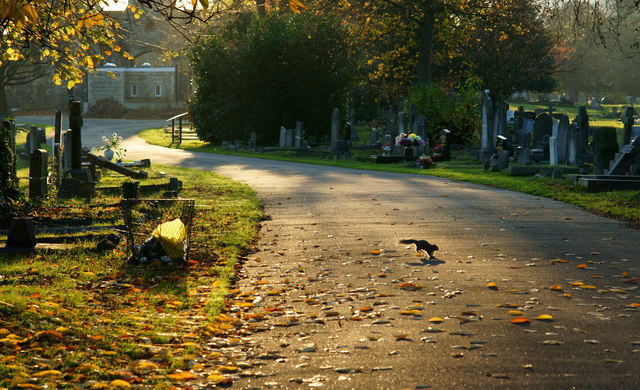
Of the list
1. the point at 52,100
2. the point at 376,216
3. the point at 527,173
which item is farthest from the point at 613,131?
the point at 52,100

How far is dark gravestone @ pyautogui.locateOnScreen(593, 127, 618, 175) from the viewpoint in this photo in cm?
2239

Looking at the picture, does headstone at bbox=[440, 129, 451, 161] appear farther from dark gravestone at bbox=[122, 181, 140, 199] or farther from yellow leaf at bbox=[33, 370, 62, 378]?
yellow leaf at bbox=[33, 370, 62, 378]

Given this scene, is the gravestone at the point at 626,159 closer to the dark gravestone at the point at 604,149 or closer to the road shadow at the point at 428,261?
the dark gravestone at the point at 604,149

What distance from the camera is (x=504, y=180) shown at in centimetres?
2178

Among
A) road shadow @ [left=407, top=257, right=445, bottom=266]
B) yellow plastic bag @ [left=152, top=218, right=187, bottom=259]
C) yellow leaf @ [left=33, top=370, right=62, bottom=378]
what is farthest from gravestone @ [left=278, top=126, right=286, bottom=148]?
yellow leaf @ [left=33, top=370, right=62, bottom=378]

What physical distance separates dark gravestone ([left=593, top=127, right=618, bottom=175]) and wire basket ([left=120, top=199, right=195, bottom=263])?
599 inches

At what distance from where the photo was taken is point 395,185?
20328mm

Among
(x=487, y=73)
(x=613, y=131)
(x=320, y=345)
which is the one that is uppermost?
(x=487, y=73)

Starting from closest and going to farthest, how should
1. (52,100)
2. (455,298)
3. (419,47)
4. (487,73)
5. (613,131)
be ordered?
(455,298) → (613,131) → (419,47) → (487,73) → (52,100)

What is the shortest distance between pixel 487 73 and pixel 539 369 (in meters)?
47.6

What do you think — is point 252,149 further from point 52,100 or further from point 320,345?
point 52,100

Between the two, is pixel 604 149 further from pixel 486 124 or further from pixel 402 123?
pixel 402 123

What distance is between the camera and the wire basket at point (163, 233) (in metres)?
9.96

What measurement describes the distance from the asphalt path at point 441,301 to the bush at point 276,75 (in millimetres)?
25885
